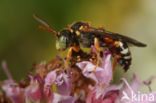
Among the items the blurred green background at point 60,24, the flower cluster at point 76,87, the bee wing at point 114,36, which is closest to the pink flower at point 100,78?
the flower cluster at point 76,87

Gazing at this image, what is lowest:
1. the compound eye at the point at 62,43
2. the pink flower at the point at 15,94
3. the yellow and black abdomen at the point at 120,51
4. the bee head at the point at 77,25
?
the pink flower at the point at 15,94

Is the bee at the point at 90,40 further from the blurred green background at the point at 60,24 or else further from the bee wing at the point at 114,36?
the blurred green background at the point at 60,24

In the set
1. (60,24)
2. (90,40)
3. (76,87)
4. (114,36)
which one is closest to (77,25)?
(90,40)

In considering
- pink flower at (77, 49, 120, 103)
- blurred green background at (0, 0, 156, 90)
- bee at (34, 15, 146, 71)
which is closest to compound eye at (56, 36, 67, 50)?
bee at (34, 15, 146, 71)

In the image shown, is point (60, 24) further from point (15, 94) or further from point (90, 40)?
point (15, 94)

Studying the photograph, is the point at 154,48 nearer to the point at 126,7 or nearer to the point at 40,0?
the point at 126,7

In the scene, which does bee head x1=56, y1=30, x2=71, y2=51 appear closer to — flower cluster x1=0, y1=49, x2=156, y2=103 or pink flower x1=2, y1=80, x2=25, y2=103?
flower cluster x1=0, y1=49, x2=156, y2=103
